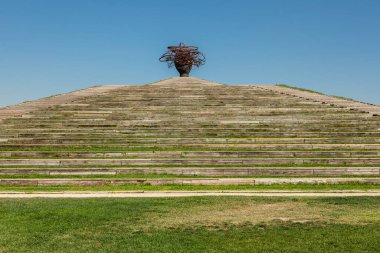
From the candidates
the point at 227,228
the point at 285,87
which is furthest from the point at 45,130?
the point at 285,87

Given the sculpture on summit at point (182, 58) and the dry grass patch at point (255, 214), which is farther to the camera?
the sculpture on summit at point (182, 58)

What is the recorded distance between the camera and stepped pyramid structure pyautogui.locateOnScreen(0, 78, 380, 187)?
1248 centimetres

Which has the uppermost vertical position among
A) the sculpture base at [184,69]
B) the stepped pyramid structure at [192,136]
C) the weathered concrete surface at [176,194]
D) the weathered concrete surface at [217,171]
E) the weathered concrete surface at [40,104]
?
the sculpture base at [184,69]

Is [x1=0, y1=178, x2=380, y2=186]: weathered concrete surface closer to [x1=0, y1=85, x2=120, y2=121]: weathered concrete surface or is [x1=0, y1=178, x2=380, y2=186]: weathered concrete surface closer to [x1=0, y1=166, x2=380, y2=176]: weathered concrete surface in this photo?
[x1=0, y1=166, x2=380, y2=176]: weathered concrete surface

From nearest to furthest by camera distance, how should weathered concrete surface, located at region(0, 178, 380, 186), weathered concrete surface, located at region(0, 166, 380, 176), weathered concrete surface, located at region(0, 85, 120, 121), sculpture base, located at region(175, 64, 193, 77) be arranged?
1. weathered concrete surface, located at region(0, 178, 380, 186)
2. weathered concrete surface, located at region(0, 166, 380, 176)
3. weathered concrete surface, located at region(0, 85, 120, 121)
4. sculpture base, located at region(175, 64, 193, 77)

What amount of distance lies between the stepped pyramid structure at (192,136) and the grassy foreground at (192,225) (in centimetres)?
316

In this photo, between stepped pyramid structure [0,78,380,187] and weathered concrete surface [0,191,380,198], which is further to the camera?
stepped pyramid structure [0,78,380,187]

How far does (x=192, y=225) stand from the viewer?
6836 mm

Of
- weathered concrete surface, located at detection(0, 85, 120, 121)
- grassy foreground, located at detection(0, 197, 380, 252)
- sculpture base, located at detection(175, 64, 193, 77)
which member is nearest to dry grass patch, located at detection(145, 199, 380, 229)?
grassy foreground, located at detection(0, 197, 380, 252)

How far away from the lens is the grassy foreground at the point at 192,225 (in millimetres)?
5758

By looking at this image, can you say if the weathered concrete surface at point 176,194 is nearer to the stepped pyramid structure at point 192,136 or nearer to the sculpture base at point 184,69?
the stepped pyramid structure at point 192,136

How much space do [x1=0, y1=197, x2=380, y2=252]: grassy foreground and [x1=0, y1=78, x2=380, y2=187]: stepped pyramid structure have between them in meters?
3.16

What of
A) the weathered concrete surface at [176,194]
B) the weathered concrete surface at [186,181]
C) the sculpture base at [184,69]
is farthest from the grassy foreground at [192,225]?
the sculpture base at [184,69]

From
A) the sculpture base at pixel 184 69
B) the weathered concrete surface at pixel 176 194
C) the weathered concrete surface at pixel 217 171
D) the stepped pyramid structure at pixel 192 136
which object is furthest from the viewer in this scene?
the sculpture base at pixel 184 69
